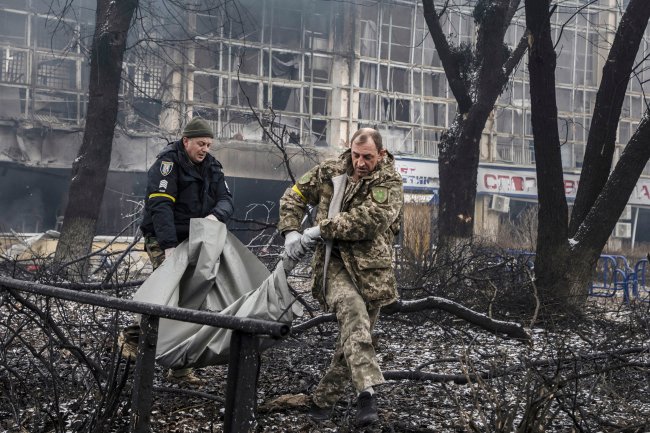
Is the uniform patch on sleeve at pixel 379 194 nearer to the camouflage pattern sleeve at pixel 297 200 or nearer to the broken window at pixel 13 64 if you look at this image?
the camouflage pattern sleeve at pixel 297 200

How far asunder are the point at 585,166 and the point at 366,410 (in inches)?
260

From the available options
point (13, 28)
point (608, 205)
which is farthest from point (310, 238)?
point (13, 28)

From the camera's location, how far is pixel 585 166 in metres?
10.4

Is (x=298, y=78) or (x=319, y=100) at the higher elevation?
(x=298, y=78)

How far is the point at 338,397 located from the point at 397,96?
35.1 meters

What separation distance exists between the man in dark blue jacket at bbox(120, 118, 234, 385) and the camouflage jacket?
943 mm

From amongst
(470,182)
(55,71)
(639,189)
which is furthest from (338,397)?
(639,189)

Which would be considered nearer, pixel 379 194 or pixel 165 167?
pixel 379 194

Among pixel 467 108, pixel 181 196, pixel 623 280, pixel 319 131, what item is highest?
pixel 319 131

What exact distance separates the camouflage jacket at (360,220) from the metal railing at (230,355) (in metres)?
1.70

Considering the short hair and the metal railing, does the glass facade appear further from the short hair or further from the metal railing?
the metal railing

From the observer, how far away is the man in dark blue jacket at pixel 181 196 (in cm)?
577

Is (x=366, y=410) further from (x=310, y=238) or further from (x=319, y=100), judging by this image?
(x=319, y=100)

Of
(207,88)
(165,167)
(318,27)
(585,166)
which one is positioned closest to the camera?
(165,167)
